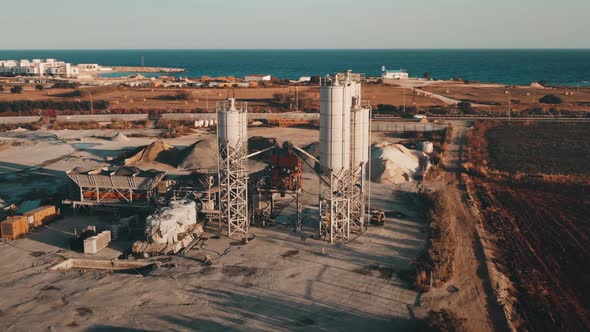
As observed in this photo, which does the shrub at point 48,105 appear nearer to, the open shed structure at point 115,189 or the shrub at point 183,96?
the shrub at point 183,96

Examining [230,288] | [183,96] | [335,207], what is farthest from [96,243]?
[183,96]

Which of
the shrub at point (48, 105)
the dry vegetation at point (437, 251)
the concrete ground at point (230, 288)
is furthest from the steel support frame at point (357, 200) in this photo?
the shrub at point (48, 105)

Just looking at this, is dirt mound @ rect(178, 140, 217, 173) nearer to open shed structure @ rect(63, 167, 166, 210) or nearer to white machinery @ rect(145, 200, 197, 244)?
open shed structure @ rect(63, 167, 166, 210)

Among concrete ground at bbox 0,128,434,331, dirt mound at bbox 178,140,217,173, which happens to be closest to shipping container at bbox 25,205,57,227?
concrete ground at bbox 0,128,434,331

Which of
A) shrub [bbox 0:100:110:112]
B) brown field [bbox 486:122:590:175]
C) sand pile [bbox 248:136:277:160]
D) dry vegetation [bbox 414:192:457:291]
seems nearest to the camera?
dry vegetation [bbox 414:192:457:291]

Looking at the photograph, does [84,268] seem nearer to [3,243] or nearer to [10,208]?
[3,243]

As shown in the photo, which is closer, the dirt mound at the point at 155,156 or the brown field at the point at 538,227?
the brown field at the point at 538,227

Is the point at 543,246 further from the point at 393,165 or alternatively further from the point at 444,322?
the point at 393,165
